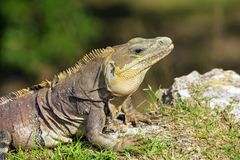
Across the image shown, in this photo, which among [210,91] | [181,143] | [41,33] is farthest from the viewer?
[41,33]

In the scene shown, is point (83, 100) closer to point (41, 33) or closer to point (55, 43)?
point (55, 43)

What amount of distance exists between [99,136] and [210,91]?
1.88 metres

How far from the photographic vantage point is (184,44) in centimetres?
2192

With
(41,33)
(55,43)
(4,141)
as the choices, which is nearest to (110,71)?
(4,141)

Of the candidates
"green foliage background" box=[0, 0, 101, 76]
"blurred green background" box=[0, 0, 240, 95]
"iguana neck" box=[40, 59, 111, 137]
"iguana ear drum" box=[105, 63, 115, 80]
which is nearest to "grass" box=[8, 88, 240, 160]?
"iguana neck" box=[40, 59, 111, 137]

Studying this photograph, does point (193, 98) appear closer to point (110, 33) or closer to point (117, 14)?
point (110, 33)

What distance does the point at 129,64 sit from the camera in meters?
7.26

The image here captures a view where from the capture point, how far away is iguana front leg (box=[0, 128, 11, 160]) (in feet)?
24.2

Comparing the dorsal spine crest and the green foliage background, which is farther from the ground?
the green foliage background

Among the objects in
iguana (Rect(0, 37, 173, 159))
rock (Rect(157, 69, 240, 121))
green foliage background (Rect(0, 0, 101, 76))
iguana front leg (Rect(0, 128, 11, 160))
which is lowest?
iguana front leg (Rect(0, 128, 11, 160))

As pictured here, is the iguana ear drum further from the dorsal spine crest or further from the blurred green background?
the blurred green background

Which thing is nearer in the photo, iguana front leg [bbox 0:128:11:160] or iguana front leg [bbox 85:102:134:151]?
iguana front leg [bbox 85:102:134:151]

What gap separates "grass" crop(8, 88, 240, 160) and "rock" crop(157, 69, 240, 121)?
17 centimetres

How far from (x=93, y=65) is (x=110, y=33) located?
15474 millimetres
